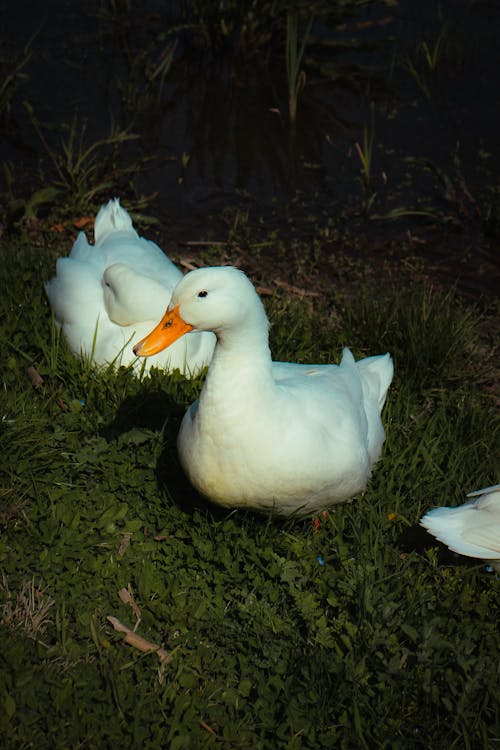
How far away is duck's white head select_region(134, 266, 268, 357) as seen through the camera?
8.95 ft

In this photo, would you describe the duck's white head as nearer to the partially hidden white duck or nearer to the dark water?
the partially hidden white duck

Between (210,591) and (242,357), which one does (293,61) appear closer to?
(242,357)

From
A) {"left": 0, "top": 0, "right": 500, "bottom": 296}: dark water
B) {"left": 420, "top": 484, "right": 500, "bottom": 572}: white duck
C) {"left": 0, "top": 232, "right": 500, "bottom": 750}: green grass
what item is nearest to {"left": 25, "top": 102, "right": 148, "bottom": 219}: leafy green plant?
{"left": 0, "top": 0, "right": 500, "bottom": 296}: dark water

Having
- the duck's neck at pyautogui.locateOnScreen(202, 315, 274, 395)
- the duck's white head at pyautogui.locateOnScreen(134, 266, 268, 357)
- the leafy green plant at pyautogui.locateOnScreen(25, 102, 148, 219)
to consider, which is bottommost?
the leafy green plant at pyautogui.locateOnScreen(25, 102, 148, 219)

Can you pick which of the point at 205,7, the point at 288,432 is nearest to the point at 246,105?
the point at 205,7

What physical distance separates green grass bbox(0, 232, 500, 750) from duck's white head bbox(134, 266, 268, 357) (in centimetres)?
89

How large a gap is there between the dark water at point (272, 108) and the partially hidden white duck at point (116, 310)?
1904mm

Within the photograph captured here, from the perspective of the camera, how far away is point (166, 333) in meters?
2.88

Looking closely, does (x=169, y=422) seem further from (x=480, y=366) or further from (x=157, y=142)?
(x=157, y=142)

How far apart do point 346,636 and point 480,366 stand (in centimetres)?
224

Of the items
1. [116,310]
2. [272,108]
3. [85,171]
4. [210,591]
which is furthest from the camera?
[272,108]

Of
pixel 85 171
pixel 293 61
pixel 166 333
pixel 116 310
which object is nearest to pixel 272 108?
pixel 293 61

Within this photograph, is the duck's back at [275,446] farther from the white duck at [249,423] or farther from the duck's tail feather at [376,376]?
the duck's tail feather at [376,376]

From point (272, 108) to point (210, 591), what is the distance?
17.6ft
